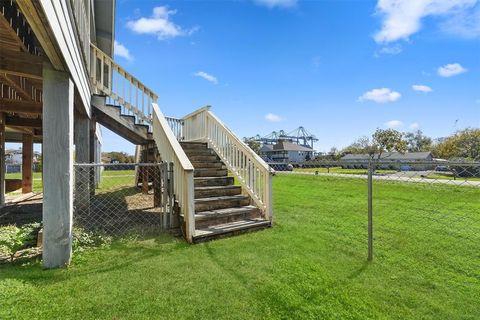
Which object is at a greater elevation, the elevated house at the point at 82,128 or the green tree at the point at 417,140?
the green tree at the point at 417,140

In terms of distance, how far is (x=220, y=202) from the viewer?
503cm

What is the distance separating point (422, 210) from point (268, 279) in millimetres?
5563

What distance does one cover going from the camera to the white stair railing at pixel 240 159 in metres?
4.90

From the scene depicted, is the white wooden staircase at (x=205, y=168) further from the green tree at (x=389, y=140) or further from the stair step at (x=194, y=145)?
the green tree at (x=389, y=140)

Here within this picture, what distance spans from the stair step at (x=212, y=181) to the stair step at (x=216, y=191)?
0.26 m

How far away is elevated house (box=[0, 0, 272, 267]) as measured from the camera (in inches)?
Result: 111

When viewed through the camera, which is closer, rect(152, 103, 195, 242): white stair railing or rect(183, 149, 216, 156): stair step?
rect(152, 103, 195, 242): white stair railing

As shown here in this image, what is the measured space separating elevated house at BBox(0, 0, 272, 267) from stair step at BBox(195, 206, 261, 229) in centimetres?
2

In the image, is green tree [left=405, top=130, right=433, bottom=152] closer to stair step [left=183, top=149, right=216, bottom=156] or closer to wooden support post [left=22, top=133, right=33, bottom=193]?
stair step [left=183, top=149, right=216, bottom=156]

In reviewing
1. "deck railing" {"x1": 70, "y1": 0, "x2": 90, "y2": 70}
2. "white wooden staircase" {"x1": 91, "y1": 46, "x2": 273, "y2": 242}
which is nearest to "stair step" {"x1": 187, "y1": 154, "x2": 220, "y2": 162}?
"white wooden staircase" {"x1": 91, "y1": 46, "x2": 273, "y2": 242}

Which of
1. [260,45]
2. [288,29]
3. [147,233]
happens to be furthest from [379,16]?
[147,233]

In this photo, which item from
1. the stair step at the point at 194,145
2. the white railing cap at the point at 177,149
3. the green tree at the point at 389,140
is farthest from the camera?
the green tree at the point at 389,140

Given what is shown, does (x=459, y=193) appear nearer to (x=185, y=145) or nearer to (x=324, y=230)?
(x=324, y=230)

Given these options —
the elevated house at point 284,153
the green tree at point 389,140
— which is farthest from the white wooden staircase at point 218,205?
the elevated house at point 284,153
